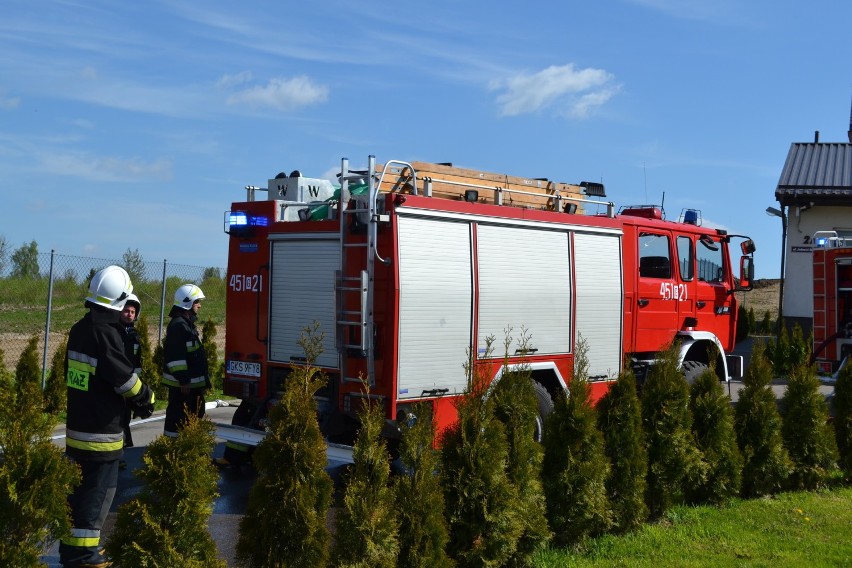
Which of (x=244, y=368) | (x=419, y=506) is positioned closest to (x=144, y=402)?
(x=419, y=506)

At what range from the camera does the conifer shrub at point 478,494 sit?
5.61 metres

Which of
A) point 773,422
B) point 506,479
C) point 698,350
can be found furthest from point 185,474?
point 698,350

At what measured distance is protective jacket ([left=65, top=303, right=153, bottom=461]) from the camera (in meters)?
5.67

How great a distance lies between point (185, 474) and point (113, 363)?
1.52m

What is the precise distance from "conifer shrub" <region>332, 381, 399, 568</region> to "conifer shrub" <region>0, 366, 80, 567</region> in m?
1.45

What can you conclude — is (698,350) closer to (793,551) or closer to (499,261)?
(499,261)

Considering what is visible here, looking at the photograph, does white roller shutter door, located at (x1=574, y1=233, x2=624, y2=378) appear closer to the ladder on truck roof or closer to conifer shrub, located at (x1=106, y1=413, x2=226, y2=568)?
the ladder on truck roof

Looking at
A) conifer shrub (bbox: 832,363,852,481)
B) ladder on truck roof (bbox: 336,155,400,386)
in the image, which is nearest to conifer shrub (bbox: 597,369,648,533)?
ladder on truck roof (bbox: 336,155,400,386)

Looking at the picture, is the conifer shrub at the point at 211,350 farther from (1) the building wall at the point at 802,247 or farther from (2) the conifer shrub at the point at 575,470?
(1) the building wall at the point at 802,247

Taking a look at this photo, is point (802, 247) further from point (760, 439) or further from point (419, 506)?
point (419, 506)

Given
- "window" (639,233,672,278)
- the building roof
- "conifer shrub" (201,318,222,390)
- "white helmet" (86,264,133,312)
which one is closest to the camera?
"white helmet" (86,264,133,312)

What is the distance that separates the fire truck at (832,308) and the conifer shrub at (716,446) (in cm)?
676

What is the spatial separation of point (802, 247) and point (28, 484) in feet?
72.1

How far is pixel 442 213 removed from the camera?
7953 mm
